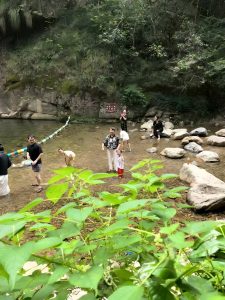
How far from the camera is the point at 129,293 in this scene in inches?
33.5

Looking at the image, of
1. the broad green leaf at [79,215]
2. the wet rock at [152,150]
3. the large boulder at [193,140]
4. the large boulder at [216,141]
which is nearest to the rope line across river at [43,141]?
the wet rock at [152,150]

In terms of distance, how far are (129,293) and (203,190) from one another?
26.5ft

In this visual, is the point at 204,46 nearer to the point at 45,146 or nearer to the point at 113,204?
the point at 45,146

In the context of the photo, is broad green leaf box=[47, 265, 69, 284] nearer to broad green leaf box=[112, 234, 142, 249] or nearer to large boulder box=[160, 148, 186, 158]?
broad green leaf box=[112, 234, 142, 249]

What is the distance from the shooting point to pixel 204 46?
60.3ft

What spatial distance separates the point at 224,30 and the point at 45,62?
10.9 m

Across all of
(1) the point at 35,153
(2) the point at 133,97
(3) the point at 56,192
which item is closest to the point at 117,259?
(3) the point at 56,192

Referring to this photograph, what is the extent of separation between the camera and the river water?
404 inches

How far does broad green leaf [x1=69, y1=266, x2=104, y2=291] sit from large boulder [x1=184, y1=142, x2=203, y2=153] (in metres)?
13.0

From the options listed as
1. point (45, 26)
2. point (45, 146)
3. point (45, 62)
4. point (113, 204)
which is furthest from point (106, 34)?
point (113, 204)

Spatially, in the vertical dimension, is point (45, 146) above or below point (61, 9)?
below

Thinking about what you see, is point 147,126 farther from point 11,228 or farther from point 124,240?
point 11,228

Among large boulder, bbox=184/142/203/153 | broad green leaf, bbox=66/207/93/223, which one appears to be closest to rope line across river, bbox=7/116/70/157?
large boulder, bbox=184/142/203/153

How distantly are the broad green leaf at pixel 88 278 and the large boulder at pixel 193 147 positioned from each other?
13.0 meters
